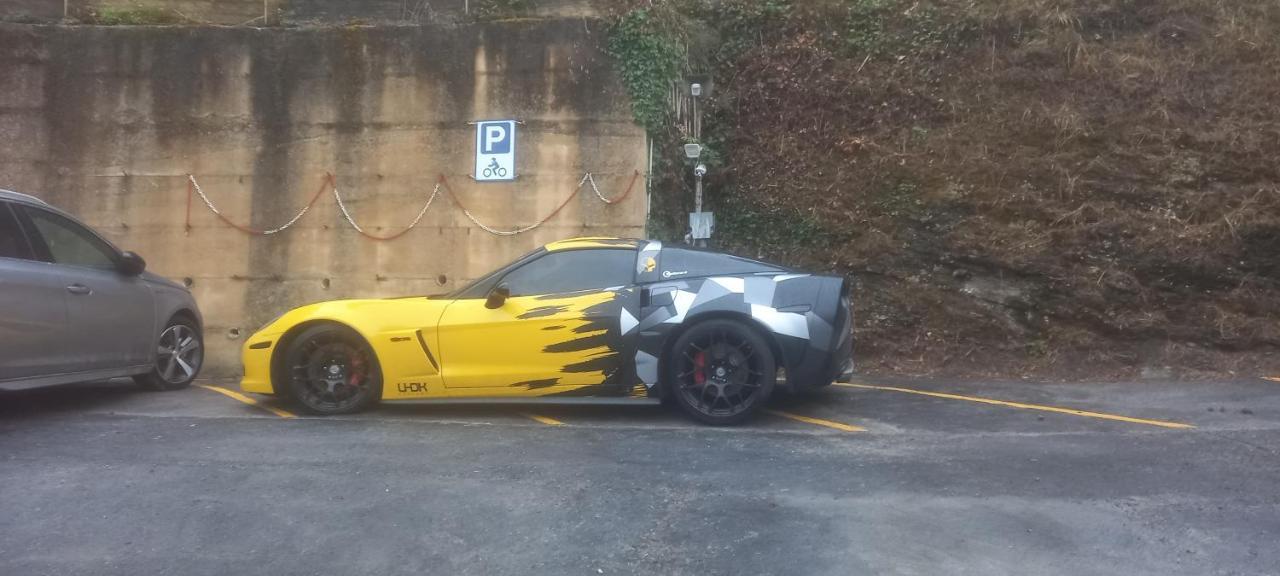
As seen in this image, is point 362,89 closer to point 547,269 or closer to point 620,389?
point 547,269

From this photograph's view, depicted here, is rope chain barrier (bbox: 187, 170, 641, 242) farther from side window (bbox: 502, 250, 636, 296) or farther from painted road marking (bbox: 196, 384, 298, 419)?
side window (bbox: 502, 250, 636, 296)

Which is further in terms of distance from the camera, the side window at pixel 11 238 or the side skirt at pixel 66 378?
the side window at pixel 11 238

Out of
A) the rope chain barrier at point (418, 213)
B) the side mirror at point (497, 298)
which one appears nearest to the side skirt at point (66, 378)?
Answer: the rope chain barrier at point (418, 213)

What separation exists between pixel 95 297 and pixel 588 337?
388 cm

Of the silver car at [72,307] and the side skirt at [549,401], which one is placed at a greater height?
the silver car at [72,307]

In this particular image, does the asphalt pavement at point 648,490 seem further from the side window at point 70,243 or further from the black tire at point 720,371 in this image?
the side window at point 70,243

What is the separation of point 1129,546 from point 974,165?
6582 mm

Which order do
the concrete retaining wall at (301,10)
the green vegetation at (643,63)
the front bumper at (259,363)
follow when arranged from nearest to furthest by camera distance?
1. the front bumper at (259,363)
2. the green vegetation at (643,63)
3. the concrete retaining wall at (301,10)

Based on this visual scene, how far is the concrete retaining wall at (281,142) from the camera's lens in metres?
10.5

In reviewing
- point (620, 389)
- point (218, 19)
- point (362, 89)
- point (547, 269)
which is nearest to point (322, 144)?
point (362, 89)

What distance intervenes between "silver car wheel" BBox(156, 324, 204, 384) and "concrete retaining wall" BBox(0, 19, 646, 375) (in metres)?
1.80

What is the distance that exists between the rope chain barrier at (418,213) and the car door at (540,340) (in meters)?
3.40

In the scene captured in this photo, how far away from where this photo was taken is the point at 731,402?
267 inches

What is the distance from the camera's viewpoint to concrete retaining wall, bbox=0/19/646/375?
10500mm
